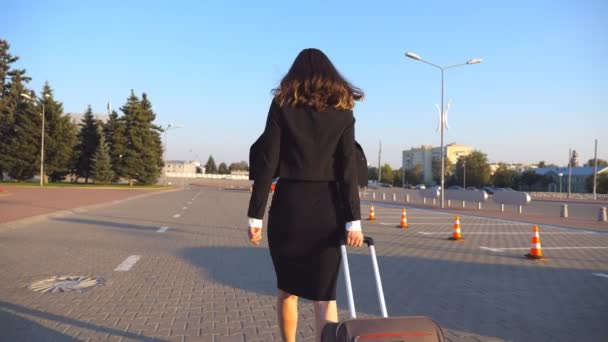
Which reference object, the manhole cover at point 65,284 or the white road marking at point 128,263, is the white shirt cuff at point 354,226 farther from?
the white road marking at point 128,263

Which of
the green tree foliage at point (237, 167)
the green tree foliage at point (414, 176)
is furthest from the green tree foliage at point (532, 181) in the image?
the green tree foliage at point (237, 167)

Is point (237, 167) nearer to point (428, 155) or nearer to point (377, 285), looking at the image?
point (428, 155)

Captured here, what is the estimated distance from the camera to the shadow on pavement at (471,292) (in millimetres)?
4211

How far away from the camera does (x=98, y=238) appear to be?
1009 cm

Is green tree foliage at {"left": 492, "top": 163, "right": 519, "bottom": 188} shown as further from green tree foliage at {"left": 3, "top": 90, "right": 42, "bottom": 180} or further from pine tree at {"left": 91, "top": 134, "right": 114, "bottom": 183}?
green tree foliage at {"left": 3, "top": 90, "right": 42, "bottom": 180}

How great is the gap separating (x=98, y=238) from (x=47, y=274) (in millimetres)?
4065

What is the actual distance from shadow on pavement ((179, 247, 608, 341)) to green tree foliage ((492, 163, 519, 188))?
85593 millimetres

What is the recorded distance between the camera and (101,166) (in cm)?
5141

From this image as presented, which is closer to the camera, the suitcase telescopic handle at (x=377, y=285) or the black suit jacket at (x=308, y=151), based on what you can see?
the suitcase telescopic handle at (x=377, y=285)

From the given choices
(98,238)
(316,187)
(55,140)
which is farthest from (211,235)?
(55,140)

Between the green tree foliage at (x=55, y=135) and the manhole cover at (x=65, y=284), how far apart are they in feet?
155

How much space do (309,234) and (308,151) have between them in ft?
1.48

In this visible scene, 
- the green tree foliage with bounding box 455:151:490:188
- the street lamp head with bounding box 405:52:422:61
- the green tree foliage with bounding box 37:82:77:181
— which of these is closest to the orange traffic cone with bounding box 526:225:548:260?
the street lamp head with bounding box 405:52:422:61

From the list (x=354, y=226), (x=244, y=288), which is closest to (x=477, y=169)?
(x=244, y=288)
